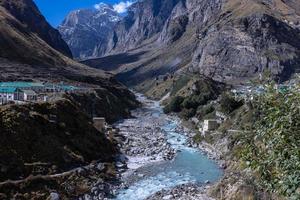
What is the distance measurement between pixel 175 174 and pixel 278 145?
7137 centimetres

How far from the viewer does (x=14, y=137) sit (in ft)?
246

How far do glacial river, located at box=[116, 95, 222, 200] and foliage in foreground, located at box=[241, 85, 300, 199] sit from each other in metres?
54.5

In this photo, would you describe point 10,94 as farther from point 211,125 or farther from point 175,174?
point 175,174

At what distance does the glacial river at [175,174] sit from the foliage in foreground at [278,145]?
5449 centimetres

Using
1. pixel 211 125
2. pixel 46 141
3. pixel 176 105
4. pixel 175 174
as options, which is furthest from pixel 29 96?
pixel 176 105

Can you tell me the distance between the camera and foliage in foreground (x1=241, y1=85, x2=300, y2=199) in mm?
13508

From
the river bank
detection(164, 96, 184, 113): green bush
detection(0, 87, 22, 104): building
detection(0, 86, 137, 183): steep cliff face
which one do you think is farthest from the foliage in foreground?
detection(164, 96, 184, 113): green bush

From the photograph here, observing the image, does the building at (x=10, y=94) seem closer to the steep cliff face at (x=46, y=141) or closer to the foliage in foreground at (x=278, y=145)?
the steep cliff face at (x=46, y=141)

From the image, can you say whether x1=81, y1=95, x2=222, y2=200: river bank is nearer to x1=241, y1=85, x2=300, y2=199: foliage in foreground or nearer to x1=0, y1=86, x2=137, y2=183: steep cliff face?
x1=0, y1=86, x2=137, y2=183: steep cliff face

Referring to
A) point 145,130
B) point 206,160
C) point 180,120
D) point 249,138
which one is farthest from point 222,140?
point 249,138

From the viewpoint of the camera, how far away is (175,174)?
8450 cm

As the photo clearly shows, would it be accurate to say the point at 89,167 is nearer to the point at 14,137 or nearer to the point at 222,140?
the point at 14,137

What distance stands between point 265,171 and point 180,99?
173 m

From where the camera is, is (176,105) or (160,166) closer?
(160,166)
